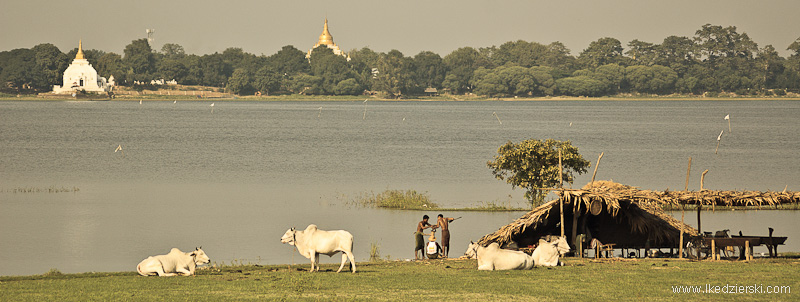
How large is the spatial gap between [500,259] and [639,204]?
540cm

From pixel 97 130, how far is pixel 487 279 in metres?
91.8

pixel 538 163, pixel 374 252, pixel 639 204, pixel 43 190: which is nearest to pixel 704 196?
pixel 639 204

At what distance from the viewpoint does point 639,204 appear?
22.8m

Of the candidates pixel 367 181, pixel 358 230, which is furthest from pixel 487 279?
pixel 367 181

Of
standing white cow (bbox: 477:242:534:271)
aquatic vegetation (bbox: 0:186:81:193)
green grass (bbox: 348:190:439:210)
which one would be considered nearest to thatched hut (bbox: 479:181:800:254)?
standing white cow (bbox: 477:242:534:271)

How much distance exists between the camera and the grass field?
1588 centimetres

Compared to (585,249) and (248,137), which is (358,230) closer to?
(585,249)

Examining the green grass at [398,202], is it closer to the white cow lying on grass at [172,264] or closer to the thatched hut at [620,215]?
the thatched hut at [620,215]

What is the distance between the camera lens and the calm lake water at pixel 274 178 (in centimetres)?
2869

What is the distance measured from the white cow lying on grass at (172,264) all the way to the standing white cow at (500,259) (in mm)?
5387

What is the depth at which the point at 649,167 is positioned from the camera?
59.9 meters

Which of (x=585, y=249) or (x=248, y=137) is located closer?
(x=585, y=249)

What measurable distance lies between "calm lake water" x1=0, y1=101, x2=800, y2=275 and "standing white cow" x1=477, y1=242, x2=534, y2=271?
20.8 ft

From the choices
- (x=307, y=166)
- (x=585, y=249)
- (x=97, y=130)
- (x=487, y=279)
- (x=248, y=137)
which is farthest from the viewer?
(x=97, y=130)
